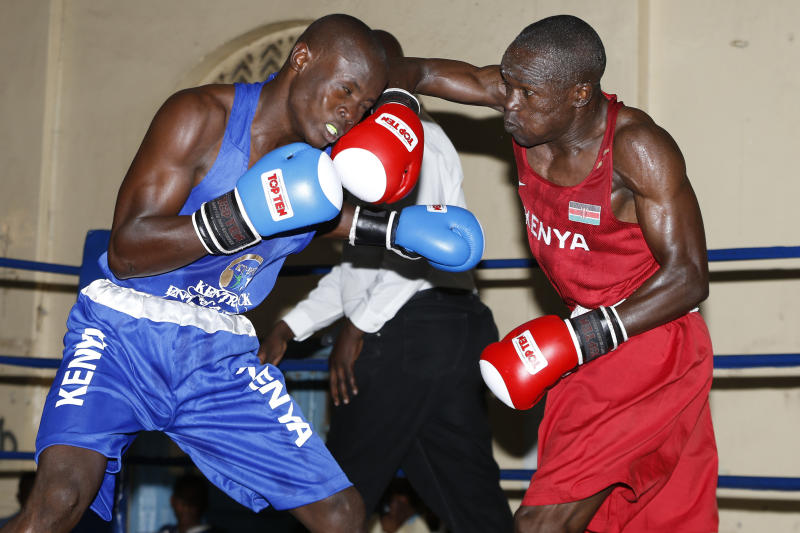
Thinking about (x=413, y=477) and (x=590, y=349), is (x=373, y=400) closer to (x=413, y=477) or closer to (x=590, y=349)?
(x=413, y=477)

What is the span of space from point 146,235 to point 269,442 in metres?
0.60

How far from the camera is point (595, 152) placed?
89.4 inches

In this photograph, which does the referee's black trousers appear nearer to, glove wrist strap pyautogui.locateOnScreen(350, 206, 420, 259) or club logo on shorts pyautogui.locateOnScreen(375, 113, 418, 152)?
glove wrist strap pyautogui.locateOnScreen(350, 206, 420, 259)

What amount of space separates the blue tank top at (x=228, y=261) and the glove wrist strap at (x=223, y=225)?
0.15m

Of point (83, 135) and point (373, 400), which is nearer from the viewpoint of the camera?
point (373, 400)

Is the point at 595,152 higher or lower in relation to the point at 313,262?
higher

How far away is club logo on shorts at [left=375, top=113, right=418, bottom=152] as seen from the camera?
7.05 ft

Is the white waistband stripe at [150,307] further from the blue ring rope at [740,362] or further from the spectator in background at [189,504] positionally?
the spectator in background at [189,504]

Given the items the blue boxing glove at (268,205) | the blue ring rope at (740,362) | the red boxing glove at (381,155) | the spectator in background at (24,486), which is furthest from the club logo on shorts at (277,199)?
the spectator in background at (24,486)

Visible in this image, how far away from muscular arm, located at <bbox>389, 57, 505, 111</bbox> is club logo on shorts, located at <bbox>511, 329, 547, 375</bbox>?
2.54 feet

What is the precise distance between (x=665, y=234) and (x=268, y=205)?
95cm

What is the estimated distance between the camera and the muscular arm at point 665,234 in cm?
209

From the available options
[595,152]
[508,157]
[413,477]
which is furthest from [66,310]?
[595,152]

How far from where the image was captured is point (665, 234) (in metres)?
2.09
